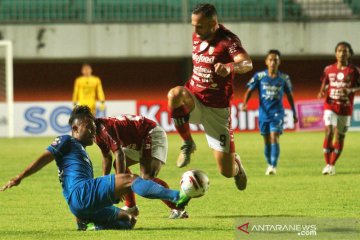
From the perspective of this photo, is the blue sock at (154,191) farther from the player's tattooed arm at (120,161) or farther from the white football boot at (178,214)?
the white football boot at (178,214)

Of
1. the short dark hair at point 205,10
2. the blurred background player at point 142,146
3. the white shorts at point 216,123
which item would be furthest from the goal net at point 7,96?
the short dark hair at point 205,10

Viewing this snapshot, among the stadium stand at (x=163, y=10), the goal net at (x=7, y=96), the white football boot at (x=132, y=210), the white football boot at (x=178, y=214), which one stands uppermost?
the stadium stand at (x=163, y=10)

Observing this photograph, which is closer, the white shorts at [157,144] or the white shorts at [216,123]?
the white shorts at [157,144]

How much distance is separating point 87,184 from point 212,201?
3.66 m

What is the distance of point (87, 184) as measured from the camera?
8.84 meters

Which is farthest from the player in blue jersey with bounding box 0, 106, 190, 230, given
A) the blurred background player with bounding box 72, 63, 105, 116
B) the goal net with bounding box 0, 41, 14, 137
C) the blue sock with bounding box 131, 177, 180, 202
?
the goal net with bounding box 0, 41, 14, 137

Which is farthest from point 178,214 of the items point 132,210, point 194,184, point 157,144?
point 194,184

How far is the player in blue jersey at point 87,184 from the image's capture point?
8.62 meters

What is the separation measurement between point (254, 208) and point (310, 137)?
16.0 meters

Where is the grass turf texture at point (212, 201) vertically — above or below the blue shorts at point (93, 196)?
below

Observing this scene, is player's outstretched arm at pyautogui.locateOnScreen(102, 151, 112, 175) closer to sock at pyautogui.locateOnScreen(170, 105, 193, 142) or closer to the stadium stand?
sock at pyautogui.locateOnScreen(170, 105, 193, 142)

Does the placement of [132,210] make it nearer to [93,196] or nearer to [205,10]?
[93,196]

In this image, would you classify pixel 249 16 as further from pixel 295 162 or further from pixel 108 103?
pixel 295 162

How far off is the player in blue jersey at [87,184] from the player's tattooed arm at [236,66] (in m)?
1.26
